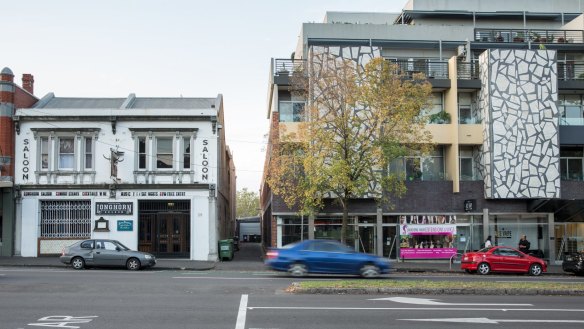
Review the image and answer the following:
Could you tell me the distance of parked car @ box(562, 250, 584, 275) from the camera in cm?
2588

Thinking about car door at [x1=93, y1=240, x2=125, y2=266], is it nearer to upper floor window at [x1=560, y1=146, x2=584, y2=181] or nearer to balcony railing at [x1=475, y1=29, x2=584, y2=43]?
upper floor window at [x1=560, y1=146, x2=584, y2=181]

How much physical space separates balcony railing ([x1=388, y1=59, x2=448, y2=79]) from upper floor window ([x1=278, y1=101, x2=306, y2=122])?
5.85 m

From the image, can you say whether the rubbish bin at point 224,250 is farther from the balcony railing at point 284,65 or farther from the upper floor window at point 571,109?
the upper floor window at point 571,109

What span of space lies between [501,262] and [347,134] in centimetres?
859

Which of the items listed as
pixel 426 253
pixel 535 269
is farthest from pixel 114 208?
pixel 535 269

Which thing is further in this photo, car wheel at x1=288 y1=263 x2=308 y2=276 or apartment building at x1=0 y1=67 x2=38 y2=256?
apartment building at x1=0 y1=67 x2=38 y2=256

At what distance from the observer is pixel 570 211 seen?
106ft

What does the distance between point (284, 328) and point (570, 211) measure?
84.9 ft

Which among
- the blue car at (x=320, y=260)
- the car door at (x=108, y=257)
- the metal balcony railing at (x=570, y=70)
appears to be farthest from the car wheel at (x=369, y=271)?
the metal balcony railing at (x=570, y=70)

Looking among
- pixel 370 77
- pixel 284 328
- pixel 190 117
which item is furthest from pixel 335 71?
pixel 284 328

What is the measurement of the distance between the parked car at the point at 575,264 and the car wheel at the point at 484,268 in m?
3.57

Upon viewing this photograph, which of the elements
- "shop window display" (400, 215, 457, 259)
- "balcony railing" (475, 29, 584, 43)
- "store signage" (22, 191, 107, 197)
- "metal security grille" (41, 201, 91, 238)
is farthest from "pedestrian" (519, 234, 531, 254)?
"metal security grille" (41, 201, 91, 238)

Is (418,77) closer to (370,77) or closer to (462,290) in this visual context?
(370,77)

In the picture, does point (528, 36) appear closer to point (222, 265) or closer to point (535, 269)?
point (535, 269)
